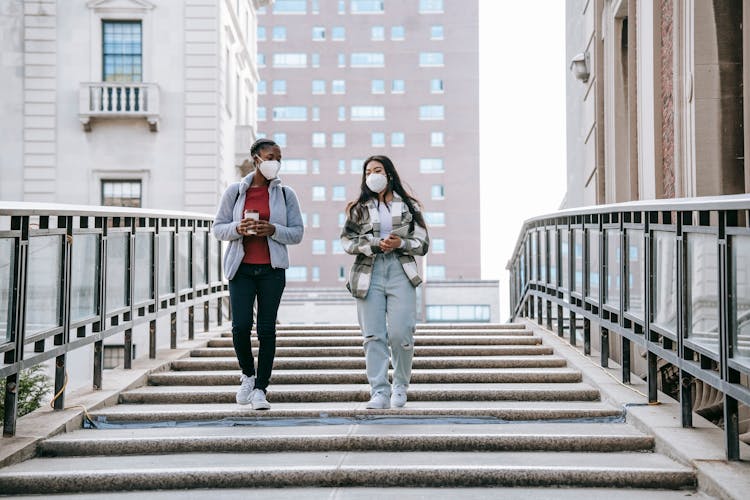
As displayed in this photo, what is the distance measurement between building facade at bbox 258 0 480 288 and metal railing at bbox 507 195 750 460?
72132 millimetres

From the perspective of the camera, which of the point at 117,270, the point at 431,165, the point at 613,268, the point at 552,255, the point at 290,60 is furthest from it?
the point at 290,60

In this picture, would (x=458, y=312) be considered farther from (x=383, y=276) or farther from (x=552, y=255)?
(x=383, y=276)

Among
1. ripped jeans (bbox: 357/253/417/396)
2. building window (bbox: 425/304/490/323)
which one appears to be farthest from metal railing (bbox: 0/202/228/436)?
building window (bbox: 425/304/490/323)

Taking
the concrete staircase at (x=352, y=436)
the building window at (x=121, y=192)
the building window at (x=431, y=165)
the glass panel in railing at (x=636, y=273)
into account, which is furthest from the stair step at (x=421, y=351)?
the building window at (x=431, y=165)

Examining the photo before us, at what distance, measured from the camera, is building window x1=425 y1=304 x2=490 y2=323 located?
62.8 m

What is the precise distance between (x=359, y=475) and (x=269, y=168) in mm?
2362

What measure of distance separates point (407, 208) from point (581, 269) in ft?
8.84

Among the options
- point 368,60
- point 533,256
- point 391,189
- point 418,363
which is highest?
point 368,60

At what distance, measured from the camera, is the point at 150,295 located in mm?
8938

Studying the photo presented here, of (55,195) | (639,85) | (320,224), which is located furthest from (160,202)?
(320,224)

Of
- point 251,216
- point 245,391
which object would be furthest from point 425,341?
A: point 251,216

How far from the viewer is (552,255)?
33.2 feet

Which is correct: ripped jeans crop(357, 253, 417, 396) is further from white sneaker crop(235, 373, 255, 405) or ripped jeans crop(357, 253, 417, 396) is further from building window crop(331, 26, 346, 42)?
building window crop(331, 26, 346, 42)

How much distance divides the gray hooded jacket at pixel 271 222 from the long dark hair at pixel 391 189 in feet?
1.40
